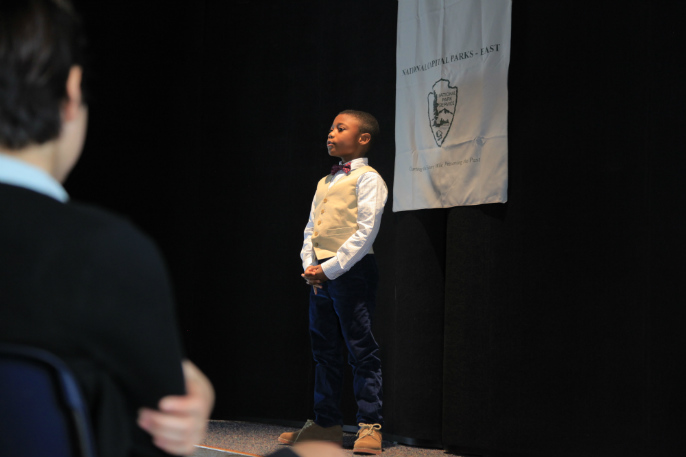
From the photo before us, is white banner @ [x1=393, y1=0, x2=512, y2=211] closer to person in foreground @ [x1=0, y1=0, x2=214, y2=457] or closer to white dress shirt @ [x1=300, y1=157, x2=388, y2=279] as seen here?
white dress shirt @ [x1=300, y1=157, x2=388, y2=279]

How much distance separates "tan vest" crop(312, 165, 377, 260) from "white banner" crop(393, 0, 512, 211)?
27cm

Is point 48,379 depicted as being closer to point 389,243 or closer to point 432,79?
point 432,79

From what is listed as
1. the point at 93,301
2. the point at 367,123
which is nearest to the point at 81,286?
the point at 93,301

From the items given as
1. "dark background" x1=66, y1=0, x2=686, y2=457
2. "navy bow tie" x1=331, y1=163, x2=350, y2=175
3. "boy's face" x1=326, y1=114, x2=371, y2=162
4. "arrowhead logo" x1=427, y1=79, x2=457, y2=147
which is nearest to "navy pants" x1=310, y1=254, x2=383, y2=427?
"dark background" x1=66, y1=0, x2=686, y2=457

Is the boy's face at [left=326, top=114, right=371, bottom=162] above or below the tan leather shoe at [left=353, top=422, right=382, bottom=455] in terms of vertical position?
above

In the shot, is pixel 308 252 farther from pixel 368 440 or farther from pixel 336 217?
pixel 368 440

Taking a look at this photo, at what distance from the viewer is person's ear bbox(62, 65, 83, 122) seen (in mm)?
606

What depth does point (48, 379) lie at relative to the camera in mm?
514

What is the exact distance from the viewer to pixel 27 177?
0.57 m

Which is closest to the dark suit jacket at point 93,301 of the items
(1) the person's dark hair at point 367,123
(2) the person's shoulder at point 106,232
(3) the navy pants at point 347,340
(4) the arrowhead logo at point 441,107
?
(2) the person's shoulder at point 106,232

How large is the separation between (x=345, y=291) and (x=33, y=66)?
2.41m

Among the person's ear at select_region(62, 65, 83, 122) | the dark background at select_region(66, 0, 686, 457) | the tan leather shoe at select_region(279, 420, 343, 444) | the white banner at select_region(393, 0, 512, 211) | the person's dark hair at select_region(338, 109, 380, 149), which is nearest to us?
the person's ear at select_region(62, 65, 83, 122)

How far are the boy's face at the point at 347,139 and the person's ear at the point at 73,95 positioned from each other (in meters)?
2.54

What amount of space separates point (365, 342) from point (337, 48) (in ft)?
5.66
